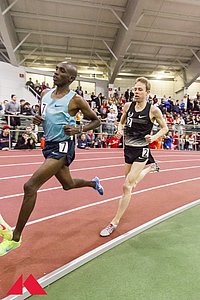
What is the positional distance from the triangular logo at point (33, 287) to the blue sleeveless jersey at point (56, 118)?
1290 mm

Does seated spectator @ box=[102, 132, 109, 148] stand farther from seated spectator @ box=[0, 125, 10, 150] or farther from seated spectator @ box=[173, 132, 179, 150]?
seated spectator @ box=[0, 125, 10, 150]

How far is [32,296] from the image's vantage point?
216cm

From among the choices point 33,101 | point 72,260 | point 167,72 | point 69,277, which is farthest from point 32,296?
point 167,72

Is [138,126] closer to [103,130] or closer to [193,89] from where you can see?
[103,130]

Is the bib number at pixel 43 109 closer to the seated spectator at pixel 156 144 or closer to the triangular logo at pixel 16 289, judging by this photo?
the triangular logo at pixel 16 289

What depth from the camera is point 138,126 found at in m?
3.52

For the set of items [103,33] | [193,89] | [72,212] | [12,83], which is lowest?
[72,212]

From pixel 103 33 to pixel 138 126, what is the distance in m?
17.7

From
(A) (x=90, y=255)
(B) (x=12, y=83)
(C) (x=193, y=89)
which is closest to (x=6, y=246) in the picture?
(A) (x=90, y=255)

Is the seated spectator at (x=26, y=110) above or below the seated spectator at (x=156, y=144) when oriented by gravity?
above

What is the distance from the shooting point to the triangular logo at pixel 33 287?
2201 mm

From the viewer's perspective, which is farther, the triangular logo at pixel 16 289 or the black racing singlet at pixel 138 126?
the black racing singlet at pixel 138 126

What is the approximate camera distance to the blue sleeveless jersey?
273 centimetres

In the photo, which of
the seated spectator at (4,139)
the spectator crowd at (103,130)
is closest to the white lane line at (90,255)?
the spectator crowd at (103,130)
